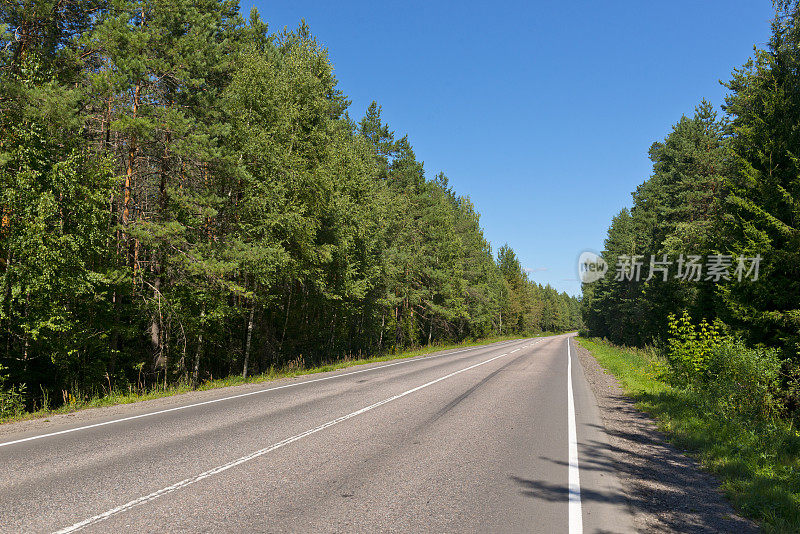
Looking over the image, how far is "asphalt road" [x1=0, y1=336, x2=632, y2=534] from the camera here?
4.07 metres

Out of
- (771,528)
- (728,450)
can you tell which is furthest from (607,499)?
(728,450)

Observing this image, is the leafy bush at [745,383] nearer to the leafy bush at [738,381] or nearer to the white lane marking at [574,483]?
the leafy bush at [738,381]

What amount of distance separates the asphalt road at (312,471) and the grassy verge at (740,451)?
135cm

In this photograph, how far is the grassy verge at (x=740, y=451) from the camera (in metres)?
4.46

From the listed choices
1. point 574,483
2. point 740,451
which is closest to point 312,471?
point 574,483

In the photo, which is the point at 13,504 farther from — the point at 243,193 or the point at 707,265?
the point at 707,265

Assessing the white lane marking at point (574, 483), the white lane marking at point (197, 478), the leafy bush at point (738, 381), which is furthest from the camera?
the leafy bush at point (738, 381)

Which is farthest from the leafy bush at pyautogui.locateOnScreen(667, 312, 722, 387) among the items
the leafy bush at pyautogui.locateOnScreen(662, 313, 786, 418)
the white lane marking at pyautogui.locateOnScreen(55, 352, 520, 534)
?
the white lane marking at pyautogui.locateOnScreen(55, 352, 520, 534)

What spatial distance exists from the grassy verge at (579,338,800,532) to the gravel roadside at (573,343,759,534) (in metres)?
0.20

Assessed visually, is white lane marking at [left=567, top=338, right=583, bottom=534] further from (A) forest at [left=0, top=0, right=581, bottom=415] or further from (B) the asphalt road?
(A) forest at [left=0, top=0, right=581, bottom=415]

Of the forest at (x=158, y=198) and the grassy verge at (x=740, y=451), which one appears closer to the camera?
the grassy verge at (x=740, y=451)

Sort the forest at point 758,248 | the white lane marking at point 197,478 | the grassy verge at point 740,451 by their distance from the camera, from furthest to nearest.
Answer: the forest at point 758,248
the grassy verge at point 740,451
the white lane marking at point 197,478

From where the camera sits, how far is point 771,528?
156 inches

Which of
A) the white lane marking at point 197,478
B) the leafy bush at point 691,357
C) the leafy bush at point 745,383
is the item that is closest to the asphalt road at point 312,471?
the white lane marking at point 197,478
